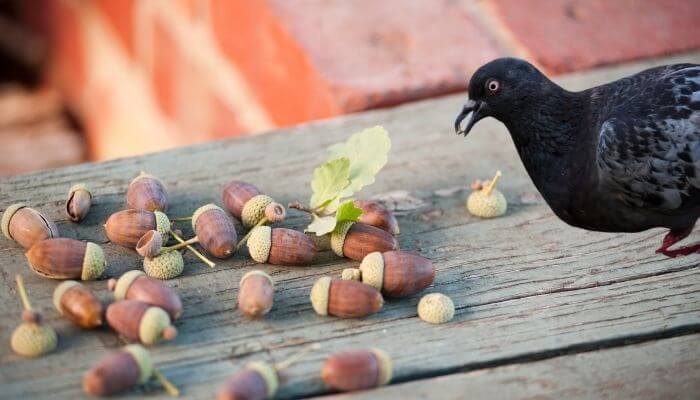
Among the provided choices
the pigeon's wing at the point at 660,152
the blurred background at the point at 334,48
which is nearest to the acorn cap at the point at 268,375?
the pigeon's wing at the point at 660,152

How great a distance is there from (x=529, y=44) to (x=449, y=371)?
161 centimetres

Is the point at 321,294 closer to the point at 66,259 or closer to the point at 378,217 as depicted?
the point at 378,217

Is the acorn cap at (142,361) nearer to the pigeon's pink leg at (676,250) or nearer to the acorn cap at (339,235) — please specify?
the acorn cap at (339,235)

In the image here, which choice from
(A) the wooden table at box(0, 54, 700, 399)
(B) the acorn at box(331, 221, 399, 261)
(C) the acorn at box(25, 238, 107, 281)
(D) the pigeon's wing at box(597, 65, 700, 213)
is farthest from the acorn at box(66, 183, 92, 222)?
(D) the pigeon's wing at box(597, 65, 700, 213)

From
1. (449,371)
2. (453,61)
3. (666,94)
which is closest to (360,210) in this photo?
(449,371)

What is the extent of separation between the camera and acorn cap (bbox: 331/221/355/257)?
78.4 inches

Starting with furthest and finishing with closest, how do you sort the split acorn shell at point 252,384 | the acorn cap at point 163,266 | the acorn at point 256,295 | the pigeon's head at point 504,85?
the pigeon's head at point 504,85
the acorn cap at point 163,266
the acorn at point 256,295
the split acorn shell at point 252,384

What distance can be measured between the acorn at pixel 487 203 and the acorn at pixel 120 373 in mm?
914

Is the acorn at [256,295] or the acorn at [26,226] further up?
the acorn at [26,226]

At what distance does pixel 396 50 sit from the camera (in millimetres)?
3014

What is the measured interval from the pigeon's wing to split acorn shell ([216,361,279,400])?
0.91 m

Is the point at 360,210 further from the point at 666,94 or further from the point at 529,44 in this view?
the point at 529,44

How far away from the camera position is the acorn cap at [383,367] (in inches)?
64.7

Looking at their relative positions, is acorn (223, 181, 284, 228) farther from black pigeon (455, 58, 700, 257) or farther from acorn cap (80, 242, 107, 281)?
black pigeon (455, 58, 700, 257)
